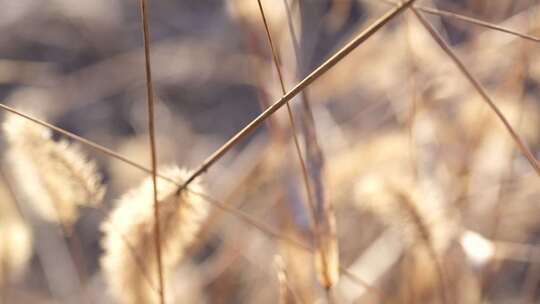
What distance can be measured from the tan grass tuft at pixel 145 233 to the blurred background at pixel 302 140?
0.03 m

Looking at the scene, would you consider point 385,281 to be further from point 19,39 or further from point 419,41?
point 19,39

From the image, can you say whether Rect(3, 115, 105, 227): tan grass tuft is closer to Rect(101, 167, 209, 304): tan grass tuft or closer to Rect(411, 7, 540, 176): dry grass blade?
Rect(101, 167, 209, 304): tan grass tuft

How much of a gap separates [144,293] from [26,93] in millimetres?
1338

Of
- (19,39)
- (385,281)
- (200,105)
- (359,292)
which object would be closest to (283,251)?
(359,292)

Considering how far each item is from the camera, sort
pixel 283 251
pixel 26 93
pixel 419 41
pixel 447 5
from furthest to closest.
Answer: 1. pixel 26 93
2. pixel 447 5
3. pixel 419 41
4. pixel 283 251

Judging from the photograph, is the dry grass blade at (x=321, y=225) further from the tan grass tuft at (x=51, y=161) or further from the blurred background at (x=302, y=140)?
the tan grass tuft at (x=51, y=161)

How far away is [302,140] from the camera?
2.80 feet

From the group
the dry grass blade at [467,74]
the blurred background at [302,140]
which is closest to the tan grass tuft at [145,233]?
the blurred background at [302,140]

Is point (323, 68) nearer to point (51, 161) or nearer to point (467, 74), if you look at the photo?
point (467, 74)

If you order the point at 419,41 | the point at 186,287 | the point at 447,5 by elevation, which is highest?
the point at 447,5

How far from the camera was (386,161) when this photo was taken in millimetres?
1371

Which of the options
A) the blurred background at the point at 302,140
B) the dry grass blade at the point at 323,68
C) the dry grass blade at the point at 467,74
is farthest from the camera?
the blurred background at the point at 302,140

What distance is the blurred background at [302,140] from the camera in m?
1.04

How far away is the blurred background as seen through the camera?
104cm
